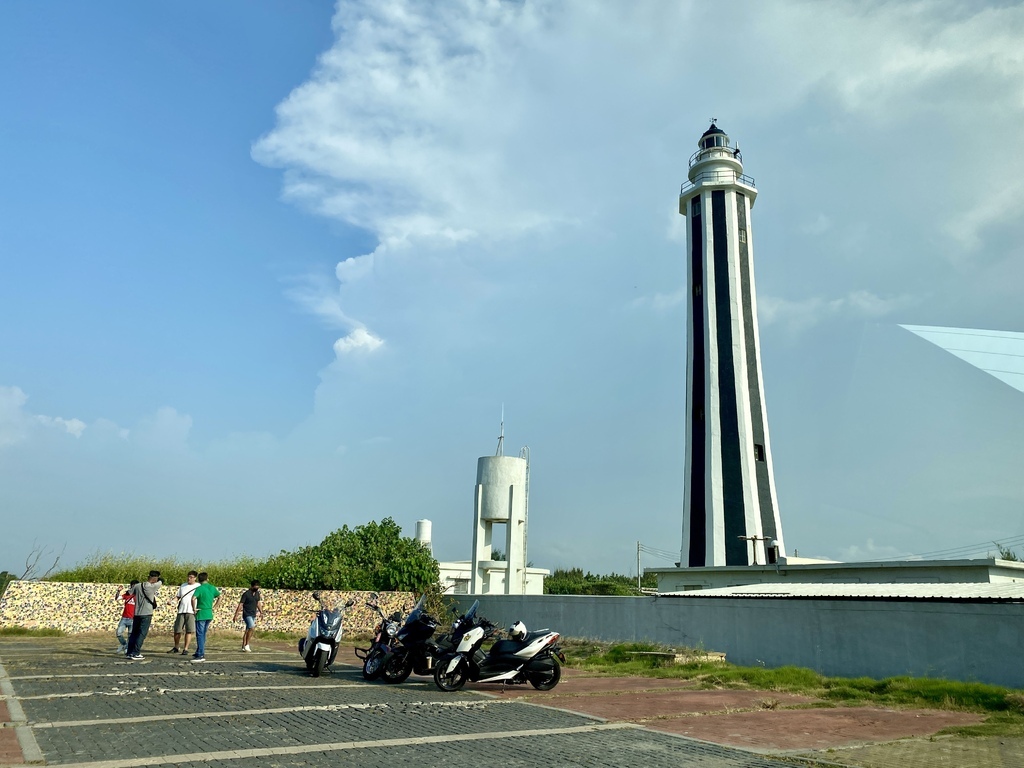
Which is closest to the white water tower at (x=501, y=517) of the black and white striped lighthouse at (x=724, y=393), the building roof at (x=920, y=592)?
the black and white striped lighthouse at (x=724, y=393)

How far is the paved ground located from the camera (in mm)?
6848

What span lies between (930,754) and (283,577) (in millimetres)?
21340

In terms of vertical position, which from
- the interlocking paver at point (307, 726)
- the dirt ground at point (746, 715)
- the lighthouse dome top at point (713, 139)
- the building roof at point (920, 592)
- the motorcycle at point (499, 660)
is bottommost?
the dirt ground at point (746, 715)

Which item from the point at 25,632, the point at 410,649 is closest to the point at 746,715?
the point at 410,649

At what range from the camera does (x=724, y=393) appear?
3162cm

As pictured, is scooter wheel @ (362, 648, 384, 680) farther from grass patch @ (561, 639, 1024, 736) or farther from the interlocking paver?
grass patch @ (561, 639, 1024, 736)

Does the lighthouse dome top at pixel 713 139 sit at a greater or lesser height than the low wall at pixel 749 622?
greater

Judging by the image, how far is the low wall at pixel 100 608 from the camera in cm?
2052

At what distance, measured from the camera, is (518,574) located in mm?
28672

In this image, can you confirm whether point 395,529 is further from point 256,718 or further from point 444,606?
point 256,718

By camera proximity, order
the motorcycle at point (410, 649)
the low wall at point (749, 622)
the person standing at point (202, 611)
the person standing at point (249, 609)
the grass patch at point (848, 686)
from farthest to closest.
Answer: the person standing at point (249, 609) < the person standing at point (202, 611) < the low wall at point (749, 622) < the motorcycle at point (410, 649) < the grass patch at point (848, 686)

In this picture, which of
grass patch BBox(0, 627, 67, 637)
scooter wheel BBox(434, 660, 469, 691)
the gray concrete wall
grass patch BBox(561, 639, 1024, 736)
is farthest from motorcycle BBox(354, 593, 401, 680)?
grass patch BBox(0, 627, 67, 637)

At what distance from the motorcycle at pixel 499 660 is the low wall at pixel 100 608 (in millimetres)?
11345

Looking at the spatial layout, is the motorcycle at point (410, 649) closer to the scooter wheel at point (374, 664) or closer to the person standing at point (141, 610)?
the scooter wheel at point (374, 664)
